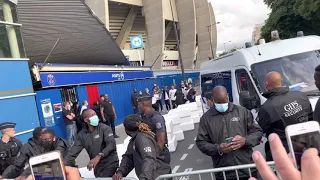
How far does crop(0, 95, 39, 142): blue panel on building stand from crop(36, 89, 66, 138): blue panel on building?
1693 mm

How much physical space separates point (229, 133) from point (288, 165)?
2.99m

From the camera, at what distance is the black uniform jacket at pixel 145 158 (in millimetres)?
3535

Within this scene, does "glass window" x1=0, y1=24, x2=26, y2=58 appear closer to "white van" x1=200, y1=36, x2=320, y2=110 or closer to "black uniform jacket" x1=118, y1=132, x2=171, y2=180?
"white van" x1=200, y1=36, x2=320, y2=110

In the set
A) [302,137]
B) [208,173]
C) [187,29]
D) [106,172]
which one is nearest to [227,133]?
[208,173]

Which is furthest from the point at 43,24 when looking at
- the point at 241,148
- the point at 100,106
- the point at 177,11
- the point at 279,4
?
the point at 177,11

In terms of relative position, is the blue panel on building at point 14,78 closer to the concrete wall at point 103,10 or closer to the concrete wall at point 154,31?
the concrete wall at point 103,10

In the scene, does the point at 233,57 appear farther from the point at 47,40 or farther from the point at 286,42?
the point at 47,40

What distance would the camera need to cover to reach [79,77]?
643 inches

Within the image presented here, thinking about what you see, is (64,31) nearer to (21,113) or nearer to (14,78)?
(14,78)

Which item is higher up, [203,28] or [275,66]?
[203,28]

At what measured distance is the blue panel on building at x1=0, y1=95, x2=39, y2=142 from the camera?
31.3ft

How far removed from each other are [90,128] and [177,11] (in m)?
57.3

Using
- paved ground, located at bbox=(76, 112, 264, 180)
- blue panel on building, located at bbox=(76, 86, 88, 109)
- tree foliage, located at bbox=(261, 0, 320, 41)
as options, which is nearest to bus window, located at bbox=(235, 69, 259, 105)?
paved ground, located at bbox=(76, 112, 264, 180)

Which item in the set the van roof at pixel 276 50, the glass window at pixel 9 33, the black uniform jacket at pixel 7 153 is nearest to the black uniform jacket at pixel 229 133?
the van roof at pixel 276 50
